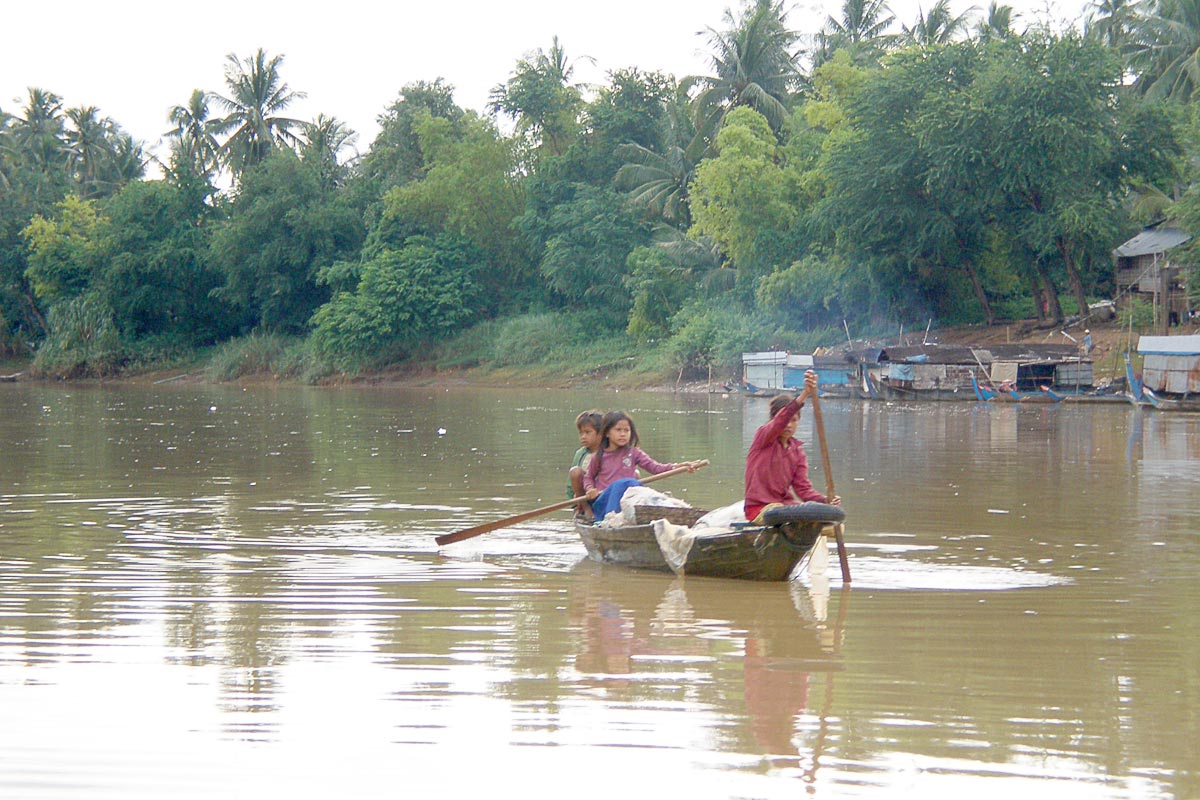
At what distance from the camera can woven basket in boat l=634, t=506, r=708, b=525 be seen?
9211mm

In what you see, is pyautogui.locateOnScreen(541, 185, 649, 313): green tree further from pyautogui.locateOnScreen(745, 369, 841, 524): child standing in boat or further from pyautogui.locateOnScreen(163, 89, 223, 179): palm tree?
pyautogui.locateOnScreen(745, 369, 841, 524): child standing in boat

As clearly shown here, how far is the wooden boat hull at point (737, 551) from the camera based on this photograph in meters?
7.81

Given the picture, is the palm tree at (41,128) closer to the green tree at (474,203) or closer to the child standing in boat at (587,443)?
the green tree at (474,203)

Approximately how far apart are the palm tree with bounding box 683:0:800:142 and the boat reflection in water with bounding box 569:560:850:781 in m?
39.0

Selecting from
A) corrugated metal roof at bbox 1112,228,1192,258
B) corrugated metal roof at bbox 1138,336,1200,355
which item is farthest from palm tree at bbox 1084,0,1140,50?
corrugated metal roof at bbox 1138,336,1200,355

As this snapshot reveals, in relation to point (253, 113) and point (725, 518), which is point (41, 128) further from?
point (725, 518)

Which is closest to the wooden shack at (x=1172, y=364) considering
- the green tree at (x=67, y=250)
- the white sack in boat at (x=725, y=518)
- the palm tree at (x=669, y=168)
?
the palm tree at (x=669, y=168)

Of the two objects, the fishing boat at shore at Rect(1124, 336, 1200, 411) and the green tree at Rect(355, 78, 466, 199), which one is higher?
the green tree at Rect(355, 78, 466, 199)

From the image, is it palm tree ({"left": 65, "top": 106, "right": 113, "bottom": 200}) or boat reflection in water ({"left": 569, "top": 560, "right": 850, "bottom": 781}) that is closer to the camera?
boat reflection in water ({"left": 569, "top": 560, "right": 850, "bottom": 781})

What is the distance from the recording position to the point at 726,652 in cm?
616

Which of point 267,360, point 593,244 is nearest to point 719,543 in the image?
point 593,244

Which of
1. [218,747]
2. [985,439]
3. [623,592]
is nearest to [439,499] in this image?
[623,592]

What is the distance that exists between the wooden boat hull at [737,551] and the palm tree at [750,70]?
125ft

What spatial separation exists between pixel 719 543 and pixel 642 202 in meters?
39.7
